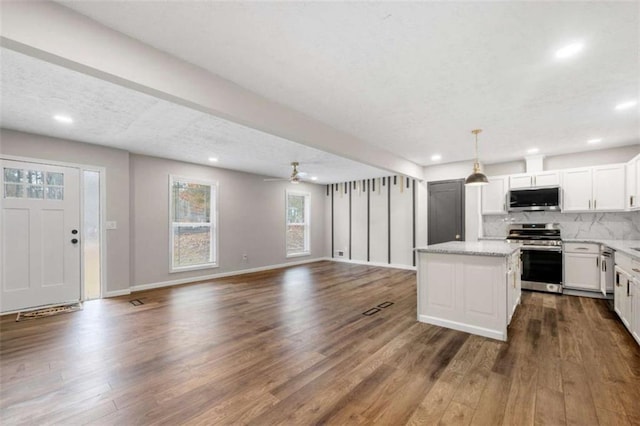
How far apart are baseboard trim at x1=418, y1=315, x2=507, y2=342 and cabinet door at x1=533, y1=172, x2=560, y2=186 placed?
144 inches

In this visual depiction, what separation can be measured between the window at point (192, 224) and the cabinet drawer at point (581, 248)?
6978 mm

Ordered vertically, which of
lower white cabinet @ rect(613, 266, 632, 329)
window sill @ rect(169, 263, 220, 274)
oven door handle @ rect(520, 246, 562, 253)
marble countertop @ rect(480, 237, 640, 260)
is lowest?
window sill @ rect(169, 263, 220, 274)

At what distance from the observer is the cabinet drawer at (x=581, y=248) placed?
469 centimetres

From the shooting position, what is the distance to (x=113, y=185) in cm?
505

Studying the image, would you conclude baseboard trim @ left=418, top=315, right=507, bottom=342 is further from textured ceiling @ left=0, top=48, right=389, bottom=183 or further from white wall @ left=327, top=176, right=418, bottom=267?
white wall @ left=327, top=176, right=418, bottom=267

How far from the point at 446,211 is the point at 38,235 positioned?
24.8 feet

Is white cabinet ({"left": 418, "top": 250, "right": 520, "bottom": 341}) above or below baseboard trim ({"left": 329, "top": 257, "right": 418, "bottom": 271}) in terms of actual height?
above

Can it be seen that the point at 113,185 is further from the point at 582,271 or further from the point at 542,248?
the point at 582,271

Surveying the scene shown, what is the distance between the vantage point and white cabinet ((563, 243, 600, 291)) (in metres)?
4.67

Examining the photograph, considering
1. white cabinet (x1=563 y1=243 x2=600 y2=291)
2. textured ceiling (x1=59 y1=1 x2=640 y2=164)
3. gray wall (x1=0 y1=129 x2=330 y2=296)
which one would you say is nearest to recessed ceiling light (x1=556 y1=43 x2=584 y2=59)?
textured ceiling (x1=59 y1=1 x2=640 y2=164)

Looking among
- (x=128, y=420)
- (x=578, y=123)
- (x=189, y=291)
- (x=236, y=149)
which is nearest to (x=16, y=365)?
(x=128, y=420)

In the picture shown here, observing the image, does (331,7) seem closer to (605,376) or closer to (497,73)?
(497,73)

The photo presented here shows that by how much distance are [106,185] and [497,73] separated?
5.95 m

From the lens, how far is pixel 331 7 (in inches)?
70.9
